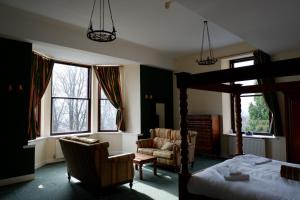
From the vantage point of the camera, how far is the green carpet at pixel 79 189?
3.63 m

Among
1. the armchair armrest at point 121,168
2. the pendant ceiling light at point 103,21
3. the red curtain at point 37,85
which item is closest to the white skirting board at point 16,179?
the red curtain at point 37,85

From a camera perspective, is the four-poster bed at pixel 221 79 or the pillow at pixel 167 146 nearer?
the four-poster bed at pixel 221 79

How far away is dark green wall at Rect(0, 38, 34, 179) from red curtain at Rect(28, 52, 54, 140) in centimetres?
57

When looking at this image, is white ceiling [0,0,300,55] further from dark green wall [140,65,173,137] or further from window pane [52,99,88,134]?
window pane [52,99,88,134]

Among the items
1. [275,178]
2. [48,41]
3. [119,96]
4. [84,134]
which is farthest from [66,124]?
[275,178]

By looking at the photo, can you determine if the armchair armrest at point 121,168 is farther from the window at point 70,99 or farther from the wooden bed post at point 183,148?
the window at point 70,99

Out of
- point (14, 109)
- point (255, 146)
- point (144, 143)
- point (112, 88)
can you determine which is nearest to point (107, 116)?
point (112, 88)

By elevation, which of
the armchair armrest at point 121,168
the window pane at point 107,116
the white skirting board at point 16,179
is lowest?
the white skirting board at point 16,179

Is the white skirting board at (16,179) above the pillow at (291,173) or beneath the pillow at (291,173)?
beneath

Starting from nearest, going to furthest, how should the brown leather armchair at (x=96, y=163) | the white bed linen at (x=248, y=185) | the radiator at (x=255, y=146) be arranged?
the white bed linen at (x=248, y=185)
the brown leather armchair at (x=96, y=163)
the radiator at (x=255, y=146)

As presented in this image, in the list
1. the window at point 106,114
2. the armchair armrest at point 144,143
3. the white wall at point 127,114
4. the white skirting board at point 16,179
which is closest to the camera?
the white skirting board at point 16,179

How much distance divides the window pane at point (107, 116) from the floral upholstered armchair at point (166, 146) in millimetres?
1632

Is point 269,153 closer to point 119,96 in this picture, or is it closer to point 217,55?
point 217,55

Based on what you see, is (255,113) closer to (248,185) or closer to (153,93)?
(153,93)
